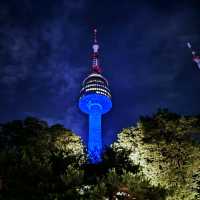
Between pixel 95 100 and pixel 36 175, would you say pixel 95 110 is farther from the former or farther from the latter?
pixel 36 175

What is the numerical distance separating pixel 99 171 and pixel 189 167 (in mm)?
7629

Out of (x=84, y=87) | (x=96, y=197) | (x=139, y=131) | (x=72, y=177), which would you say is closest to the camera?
(x=96, y=197)

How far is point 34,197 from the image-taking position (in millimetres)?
20438

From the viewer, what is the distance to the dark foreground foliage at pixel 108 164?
803 inches

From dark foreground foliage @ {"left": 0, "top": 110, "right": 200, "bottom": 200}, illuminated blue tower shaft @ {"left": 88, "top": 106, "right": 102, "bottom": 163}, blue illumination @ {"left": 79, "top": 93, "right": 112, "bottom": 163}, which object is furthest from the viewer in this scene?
blue illumination @ {"left": 79, "top": 93, "right": 112, "bottom": 163}

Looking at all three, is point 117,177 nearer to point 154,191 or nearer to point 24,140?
point 154,191

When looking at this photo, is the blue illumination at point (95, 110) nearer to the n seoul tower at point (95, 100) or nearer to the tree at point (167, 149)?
the n seoul tower at point (95, 100)

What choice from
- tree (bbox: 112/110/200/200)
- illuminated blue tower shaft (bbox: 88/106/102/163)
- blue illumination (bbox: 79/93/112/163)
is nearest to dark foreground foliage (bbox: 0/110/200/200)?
tree (bbox: 112/110/200/200)

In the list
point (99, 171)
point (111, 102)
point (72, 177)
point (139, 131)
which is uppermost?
point (111, 102)

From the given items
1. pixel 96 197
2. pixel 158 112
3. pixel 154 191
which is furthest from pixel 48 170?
pixel 158 112

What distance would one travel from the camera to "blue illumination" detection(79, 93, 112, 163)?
70750 millimetres

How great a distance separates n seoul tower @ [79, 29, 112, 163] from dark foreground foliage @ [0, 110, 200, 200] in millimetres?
33024

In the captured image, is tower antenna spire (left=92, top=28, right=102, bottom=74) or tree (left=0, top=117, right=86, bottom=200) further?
tower antenna spire (left=92, top=28, right=102, bottom=74)

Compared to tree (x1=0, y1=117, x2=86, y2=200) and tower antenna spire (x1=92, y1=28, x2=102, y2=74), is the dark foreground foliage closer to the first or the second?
tree (x1=0, y1=117, x2=86, y2=200)
